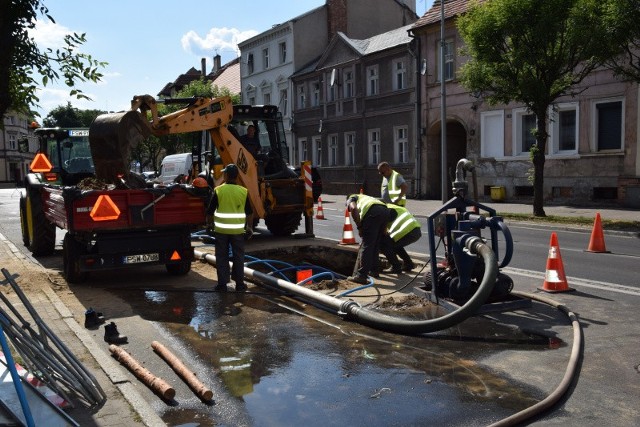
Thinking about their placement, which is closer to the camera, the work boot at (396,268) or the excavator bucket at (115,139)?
the work boot at (396,268)

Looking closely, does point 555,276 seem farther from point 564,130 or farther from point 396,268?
point 564,130

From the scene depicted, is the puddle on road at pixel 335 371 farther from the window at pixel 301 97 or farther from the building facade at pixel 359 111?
the window at pixel 301 97

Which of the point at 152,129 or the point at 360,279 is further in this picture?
the point at 152,129

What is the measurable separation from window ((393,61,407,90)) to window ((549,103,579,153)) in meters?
9.22

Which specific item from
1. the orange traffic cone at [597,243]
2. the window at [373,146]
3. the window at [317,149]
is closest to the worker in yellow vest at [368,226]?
the orange traffic cone at [597,243]

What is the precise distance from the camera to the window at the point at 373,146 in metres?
34.8

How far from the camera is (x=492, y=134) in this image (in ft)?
92.3

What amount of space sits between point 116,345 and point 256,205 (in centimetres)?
691

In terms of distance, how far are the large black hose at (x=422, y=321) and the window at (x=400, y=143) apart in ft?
83.7

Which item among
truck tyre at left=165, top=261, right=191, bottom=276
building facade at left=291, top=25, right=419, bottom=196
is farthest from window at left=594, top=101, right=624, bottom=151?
truck tyre at left=165, top=261, right=191, bottom=276

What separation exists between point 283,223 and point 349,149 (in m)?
22.5

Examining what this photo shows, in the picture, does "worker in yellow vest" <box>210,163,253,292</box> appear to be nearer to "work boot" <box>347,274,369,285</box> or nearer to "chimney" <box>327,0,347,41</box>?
"work boot" <box>347,274,369,285</box>

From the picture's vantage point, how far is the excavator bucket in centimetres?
1043

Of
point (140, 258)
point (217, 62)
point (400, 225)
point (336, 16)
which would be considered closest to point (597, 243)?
point (400, 225)
